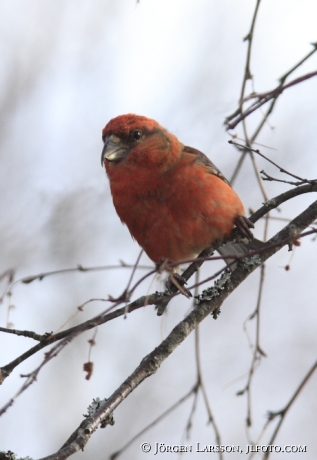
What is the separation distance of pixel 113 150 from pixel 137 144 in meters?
0.19

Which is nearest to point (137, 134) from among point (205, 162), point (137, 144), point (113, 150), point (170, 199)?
point (137, 144)

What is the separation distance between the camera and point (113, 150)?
4.58 metres

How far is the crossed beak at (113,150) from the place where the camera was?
4523 millimetres

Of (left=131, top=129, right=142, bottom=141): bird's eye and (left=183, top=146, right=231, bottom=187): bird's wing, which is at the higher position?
(left=131, top=129, right=142, bottom=141): bird's eye

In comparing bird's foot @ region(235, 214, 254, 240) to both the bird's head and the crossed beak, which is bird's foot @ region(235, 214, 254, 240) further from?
the crossed beak

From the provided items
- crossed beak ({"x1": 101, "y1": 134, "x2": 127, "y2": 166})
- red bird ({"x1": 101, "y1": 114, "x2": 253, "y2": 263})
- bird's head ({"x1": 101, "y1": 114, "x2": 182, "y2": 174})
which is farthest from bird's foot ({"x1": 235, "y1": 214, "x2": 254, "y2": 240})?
crossed beak ({"x1": 101, "y1": 134, "x2": 127, "y2": 166})

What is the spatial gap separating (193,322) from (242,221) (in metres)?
1.06

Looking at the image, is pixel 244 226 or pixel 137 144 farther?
pixel 137 144

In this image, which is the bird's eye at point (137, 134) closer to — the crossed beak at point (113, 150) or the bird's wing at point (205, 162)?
the crossed beak at point (113, 150)

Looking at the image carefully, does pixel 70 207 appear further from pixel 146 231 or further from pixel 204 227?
pixel 204 227

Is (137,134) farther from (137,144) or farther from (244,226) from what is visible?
(244,226)

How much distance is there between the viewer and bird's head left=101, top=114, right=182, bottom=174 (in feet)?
14.6

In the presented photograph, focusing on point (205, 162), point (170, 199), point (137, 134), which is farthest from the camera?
point (137, 134)

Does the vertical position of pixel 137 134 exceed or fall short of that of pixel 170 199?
it exceeds it
